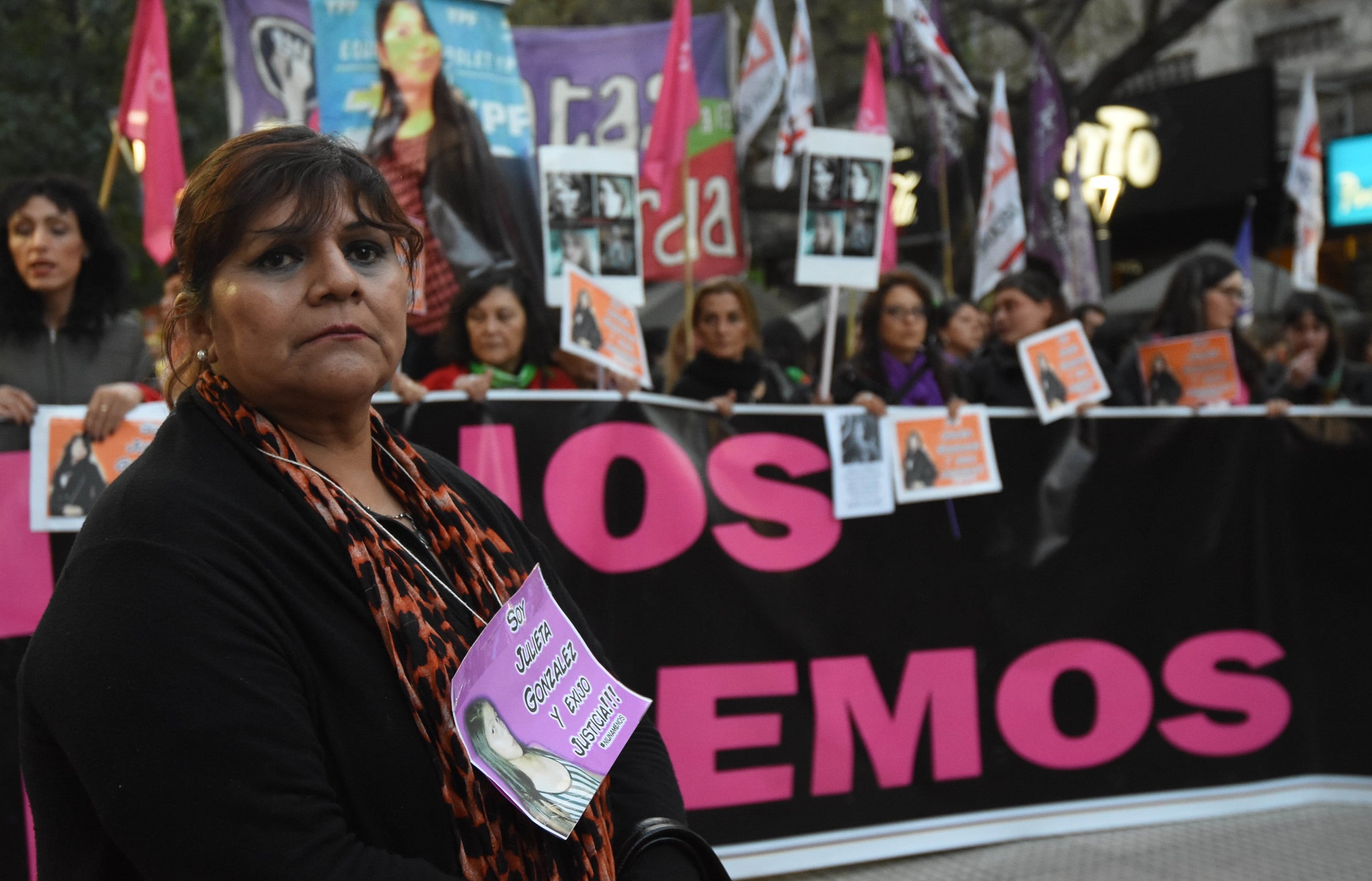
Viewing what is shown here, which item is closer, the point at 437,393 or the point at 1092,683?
the point at 437,393

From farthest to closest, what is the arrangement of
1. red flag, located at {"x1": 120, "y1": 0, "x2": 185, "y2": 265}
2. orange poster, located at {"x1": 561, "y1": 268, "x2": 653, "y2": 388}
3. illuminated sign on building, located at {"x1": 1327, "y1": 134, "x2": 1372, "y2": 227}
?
illuminated sign on building, located at {"x1": 1327, "y1": 134, "x2": 1372, "y2": 227}
red flag, located at {"x1": 120, "y1": 0, "x2": 185, "y2": 265}
orange poster, located at {"x1": 561, "y1": 268, "x2": 653, "y2": 388}

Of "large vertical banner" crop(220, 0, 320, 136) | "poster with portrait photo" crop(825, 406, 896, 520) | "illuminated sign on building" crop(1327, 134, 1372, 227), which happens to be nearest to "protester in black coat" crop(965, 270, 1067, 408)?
"poster with portrait photo" crop(825, 406, 896, 520)

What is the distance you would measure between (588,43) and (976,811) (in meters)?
5.44

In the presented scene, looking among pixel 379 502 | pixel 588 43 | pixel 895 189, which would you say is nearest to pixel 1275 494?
pixel 379 502

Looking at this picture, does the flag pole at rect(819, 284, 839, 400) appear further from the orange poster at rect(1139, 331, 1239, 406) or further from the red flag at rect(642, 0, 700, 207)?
the orange poster at rect(1139, 331, 1239, 406)

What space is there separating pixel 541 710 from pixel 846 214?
3692mm

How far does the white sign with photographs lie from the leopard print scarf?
2999 mm

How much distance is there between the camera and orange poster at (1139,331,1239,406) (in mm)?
4848

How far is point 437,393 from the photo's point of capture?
11.7 ft

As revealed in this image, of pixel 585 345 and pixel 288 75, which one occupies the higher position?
pixel 288 75

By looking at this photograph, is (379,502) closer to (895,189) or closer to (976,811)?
(976,811)

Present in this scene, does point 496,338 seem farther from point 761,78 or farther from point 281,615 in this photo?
point 281,615

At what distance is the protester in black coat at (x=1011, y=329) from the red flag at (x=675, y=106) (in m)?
1.58

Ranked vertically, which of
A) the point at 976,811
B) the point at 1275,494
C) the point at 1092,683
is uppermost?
the point at 1275,494
